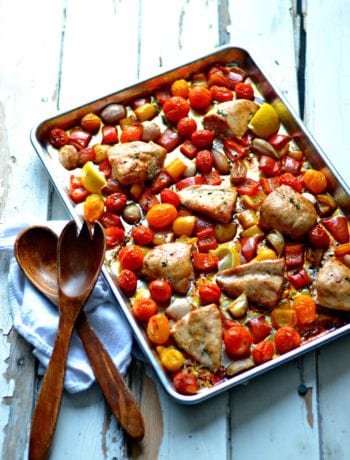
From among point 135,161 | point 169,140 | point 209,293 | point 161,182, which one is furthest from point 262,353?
Answer: point 169,140

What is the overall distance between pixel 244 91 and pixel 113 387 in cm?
179

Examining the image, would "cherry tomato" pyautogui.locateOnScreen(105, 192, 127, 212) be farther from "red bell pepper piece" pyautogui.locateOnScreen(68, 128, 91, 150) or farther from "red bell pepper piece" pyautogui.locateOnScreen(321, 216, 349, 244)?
"red bell pepper piece" pyautogui.locateOnScreen(321, 216, 349, 244)

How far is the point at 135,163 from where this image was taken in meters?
3.56

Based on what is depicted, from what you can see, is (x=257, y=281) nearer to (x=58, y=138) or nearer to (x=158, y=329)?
(x=158, y=329)

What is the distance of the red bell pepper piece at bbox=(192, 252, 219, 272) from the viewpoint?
344 centimetres

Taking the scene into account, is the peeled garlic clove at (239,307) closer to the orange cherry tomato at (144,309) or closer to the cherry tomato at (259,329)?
the cherry tomato at (259,329)

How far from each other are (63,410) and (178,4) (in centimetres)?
255

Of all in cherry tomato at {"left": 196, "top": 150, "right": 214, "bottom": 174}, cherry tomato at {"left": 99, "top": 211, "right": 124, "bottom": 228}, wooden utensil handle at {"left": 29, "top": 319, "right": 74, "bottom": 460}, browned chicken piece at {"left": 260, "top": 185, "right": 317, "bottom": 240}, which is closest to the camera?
wooden utensil handle at {"left": 29, "top": 319, "right": 74, "bottom": 460}

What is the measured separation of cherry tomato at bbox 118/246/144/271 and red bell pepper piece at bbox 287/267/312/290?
748 mm

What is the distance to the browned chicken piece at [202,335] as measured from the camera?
3221mm

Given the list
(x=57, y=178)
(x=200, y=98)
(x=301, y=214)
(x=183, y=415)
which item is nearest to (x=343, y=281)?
(x=301, y=214)

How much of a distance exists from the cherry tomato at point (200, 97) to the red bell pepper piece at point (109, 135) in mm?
464

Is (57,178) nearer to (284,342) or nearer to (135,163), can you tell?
(135,163)

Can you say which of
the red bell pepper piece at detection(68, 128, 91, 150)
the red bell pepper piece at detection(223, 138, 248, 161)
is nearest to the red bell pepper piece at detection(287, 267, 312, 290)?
the red bell pepper piece at detection(223, 138, 248, 161)
